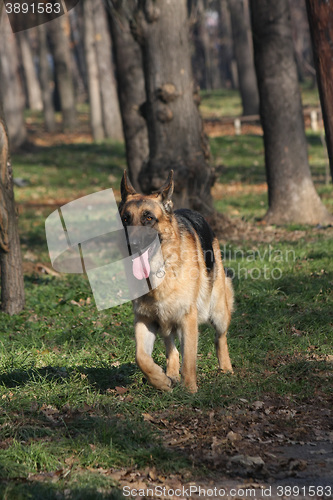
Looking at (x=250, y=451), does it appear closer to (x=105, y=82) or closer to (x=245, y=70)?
(x=105, y=82)

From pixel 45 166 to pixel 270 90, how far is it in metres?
13.2

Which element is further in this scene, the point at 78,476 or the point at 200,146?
the point at 200,146

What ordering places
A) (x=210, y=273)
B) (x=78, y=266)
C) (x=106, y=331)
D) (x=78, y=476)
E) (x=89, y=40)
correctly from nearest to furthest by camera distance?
(x=78, y=476)
(x=210, y=273)
(x=106, y=331)
(x=78, y=266)
(x=89, y=40)

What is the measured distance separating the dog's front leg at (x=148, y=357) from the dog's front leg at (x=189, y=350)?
0.28 metres

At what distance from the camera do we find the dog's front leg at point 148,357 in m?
5.61

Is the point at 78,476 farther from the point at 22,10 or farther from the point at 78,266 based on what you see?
the point at 22,10

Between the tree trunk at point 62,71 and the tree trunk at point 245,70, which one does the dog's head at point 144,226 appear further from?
the tree trunk at point 62,71

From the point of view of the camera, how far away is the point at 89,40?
106 feet

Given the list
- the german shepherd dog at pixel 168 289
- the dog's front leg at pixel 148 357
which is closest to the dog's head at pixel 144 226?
the german shepherd dog at pixel 168 289

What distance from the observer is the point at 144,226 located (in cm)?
571

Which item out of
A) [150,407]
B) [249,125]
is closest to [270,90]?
[150,407]

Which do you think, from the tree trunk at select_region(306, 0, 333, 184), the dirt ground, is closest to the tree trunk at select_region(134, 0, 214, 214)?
the tree trunk at select_region(306, 0, 333, 184)

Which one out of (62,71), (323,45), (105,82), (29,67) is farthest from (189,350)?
(29,67)

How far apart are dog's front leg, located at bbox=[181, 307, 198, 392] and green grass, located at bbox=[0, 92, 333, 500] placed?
0.43 feet
